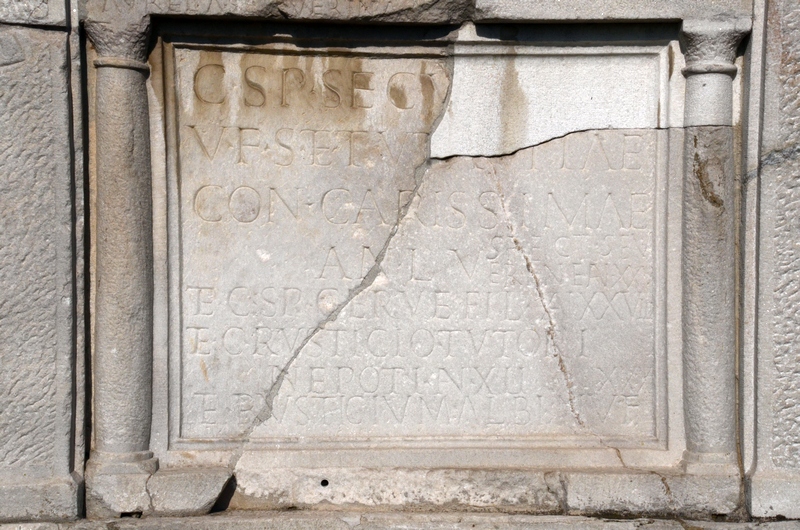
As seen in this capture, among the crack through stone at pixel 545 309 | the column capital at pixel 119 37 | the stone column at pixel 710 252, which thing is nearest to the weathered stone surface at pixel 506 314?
the crack through stone at pixel 545 309

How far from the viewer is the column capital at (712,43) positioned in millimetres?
3039

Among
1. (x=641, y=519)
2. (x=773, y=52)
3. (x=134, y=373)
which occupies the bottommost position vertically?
(x=641, y=519)

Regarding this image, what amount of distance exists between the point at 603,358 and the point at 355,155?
4.33 feet

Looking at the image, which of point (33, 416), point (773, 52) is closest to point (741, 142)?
point (773, 52)

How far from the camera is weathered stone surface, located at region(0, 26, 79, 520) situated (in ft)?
9.45

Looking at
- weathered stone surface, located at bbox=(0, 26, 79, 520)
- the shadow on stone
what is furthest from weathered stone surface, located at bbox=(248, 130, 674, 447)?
weathered stone surface, located at bbox=(0, 26, 79, 520)

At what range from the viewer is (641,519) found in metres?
3.07

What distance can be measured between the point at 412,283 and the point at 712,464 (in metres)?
1.39

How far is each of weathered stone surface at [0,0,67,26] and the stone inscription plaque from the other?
2.85 feet

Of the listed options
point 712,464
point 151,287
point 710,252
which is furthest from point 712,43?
point 151,287

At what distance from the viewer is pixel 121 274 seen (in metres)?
3.02

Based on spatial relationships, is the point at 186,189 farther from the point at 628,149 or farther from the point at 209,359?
the point at 628,149

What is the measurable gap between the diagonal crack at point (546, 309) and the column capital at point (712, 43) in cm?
87

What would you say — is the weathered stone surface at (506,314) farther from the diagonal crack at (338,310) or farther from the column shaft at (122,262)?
the column shaft at (122,262)
